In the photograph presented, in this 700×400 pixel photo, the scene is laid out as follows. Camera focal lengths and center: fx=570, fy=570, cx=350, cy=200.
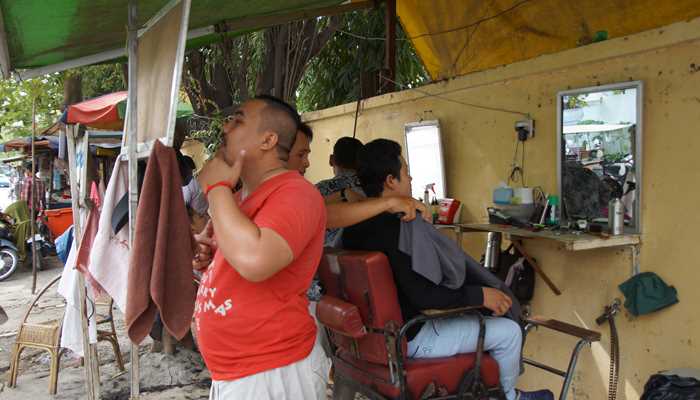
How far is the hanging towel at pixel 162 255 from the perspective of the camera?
1670 millimetres

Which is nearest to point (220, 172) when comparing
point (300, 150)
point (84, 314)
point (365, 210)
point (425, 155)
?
point (365, 210)

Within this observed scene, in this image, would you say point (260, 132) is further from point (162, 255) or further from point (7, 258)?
point (7, 258)

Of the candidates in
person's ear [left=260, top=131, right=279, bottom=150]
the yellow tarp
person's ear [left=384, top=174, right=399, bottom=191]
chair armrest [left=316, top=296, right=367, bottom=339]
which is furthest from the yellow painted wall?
person's ear [left=260, top=131, right=279, bottom=150]

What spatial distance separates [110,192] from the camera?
2.26 meters

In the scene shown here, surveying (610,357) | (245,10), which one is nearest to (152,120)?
(245,10)

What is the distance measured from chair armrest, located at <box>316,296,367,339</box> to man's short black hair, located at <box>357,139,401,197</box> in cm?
55

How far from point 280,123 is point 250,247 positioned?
1.46 feet

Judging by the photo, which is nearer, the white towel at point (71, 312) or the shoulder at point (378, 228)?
the shoulder at point (378, 228)

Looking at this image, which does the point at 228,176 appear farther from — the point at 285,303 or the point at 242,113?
the point at 285,303

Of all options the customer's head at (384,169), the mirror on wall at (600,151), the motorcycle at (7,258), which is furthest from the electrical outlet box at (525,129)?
the motorcycle at (7,258)

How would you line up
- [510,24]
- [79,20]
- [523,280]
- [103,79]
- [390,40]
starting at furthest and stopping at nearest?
[103,79] → [390,40] → [510,24] → [523,280] → [79,20]

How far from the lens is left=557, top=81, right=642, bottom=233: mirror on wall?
2.93 meters

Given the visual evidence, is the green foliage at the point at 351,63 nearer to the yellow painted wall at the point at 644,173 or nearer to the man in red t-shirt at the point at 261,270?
the yellow painted wall at the point at 644,173

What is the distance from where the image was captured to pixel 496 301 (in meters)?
2.38
